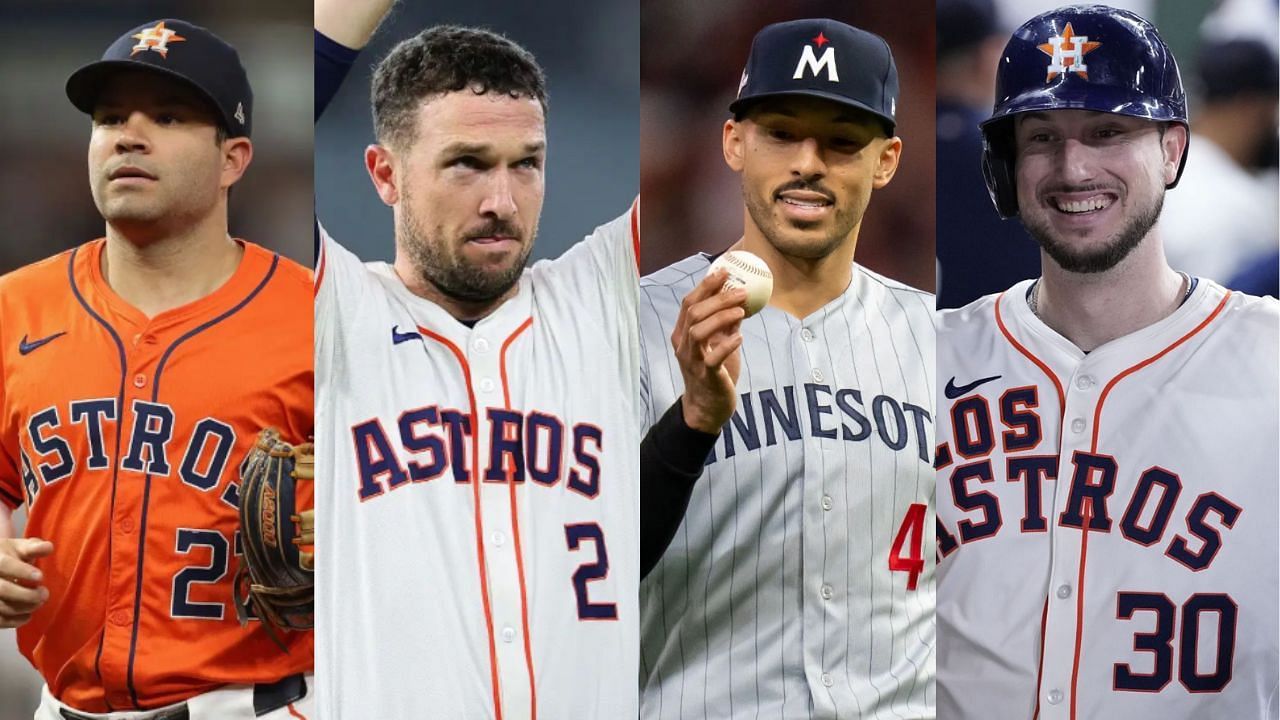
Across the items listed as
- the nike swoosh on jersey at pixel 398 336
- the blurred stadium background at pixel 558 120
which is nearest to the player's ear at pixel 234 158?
the blurred stadium background at pixel 558 120

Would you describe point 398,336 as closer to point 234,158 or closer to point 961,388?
point 234,158

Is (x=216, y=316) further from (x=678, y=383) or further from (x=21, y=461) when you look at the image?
(x=678, y=383)

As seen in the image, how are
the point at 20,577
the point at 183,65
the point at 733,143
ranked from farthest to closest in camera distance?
the point at 733,143, the point at 183,65, the point at 20,577

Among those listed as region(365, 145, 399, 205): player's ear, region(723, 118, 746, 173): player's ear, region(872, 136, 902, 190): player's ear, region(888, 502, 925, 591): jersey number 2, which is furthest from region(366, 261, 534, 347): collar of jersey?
region(888, 502, 925, 591): jersey number 2

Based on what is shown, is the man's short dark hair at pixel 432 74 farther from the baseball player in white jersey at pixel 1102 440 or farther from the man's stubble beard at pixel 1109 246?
the man's stubble beard at pixel 1109 246

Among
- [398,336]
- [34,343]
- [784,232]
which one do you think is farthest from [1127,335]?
[34,343]

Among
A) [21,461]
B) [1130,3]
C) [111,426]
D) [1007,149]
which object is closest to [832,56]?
[1007,149]
